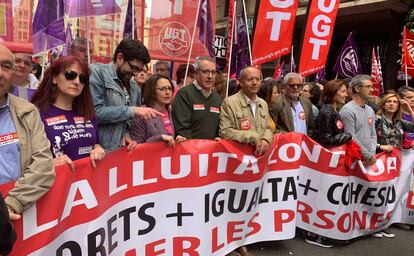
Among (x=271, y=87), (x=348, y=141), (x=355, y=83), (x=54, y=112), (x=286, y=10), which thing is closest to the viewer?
(x=54, y=112)

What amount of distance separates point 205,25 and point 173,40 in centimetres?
57

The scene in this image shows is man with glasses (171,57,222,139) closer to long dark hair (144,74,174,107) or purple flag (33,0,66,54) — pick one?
long dark hair (144,74,174,107)

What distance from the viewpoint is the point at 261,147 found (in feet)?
12.1

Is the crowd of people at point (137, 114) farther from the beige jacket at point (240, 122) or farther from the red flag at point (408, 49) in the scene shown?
the red flag at point (408, 49)

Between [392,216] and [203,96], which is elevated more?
[203,96]

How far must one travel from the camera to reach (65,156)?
2354 millimetres

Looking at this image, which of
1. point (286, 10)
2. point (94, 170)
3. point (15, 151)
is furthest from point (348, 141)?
point (15, 151)

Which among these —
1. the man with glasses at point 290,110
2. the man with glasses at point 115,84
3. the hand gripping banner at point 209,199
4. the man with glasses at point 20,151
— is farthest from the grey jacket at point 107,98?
the man with glasses at point 290,110

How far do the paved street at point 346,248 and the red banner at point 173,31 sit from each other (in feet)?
10.8

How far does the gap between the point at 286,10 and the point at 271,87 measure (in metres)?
1.34

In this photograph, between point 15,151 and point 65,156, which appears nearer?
point 15,151

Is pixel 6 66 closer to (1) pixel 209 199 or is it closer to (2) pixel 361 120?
(1) pixel 209 199

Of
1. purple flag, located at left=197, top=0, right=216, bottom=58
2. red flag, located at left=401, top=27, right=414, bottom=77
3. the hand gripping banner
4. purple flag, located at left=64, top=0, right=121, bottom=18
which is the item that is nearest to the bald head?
the hand gripping banner

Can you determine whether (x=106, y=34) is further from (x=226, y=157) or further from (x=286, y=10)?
(x=226, y=157)
